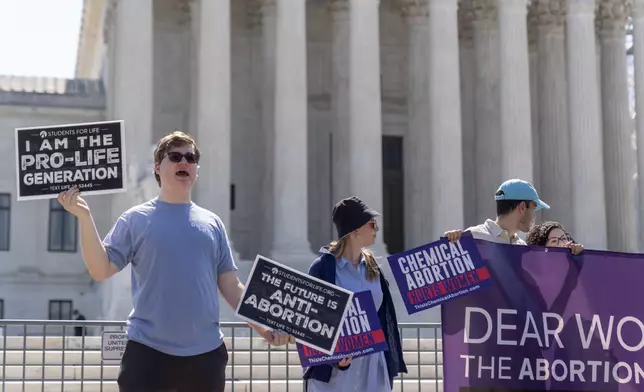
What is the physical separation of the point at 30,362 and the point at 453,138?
22.1 metres

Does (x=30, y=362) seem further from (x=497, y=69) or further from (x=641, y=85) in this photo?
(x=641, y=85)

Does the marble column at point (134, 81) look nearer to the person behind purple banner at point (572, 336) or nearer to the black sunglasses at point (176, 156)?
the person behind purple banner at point (572, 336)

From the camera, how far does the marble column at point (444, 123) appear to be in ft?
120

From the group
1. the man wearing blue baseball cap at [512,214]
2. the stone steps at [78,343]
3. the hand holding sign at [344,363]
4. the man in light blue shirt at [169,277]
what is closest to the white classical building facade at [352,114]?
the stone steps at [78,343]

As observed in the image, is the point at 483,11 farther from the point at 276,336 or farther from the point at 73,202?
the point at 73,202

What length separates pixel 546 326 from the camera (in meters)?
9.63

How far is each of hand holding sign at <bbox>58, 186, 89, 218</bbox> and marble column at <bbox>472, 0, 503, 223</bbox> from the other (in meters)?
33.4

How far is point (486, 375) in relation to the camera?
31.0ft

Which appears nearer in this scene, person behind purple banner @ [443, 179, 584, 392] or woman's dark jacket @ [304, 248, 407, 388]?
woman's dark jacket @ [304, 248, 407, 388]

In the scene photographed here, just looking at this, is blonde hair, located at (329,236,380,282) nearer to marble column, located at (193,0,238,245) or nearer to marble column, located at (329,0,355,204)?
marble column, located at (193,0,238,245)

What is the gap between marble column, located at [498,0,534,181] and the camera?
37.5 meters

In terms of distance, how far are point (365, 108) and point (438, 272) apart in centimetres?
2723

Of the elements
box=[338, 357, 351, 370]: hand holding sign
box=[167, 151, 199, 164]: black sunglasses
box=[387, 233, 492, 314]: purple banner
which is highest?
box=[167, 151, 199, 164]: black sunglasses

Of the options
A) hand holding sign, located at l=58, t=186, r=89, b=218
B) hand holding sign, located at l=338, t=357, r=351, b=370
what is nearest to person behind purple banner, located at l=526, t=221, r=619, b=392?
hand holding sign, located at l=338, t=357, r=351, b=370
